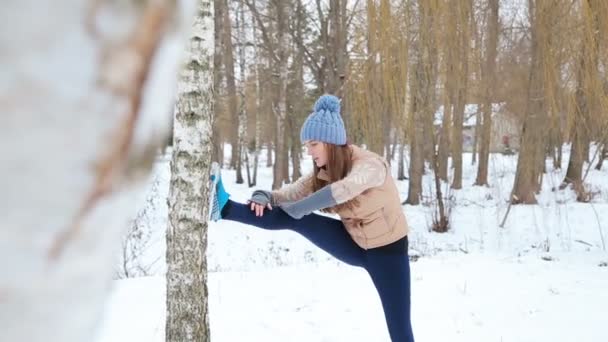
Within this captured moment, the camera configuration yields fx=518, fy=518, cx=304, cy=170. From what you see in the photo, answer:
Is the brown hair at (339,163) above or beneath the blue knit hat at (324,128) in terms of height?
beneath

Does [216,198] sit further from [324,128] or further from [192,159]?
[324,128]

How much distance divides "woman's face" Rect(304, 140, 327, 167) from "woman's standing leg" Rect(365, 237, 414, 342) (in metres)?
0.47

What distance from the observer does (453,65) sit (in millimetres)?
7172

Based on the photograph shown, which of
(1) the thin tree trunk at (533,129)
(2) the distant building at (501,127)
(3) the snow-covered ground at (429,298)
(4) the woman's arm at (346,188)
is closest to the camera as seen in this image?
(4) the woman's arm at (346,188)

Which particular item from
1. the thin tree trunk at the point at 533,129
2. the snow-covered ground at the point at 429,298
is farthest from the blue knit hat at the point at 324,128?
the thin tree trunk at the point at 533,129

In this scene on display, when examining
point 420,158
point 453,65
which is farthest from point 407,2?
point 420,158

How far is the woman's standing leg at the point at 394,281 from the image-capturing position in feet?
7.63

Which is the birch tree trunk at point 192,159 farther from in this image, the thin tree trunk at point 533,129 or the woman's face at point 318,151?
the thin tree trunk at point 533,129

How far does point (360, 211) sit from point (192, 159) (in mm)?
787

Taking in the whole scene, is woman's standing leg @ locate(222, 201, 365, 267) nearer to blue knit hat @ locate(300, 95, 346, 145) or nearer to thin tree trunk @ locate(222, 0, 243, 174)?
blue knit hat @ locate(300, 95, 346, 145)

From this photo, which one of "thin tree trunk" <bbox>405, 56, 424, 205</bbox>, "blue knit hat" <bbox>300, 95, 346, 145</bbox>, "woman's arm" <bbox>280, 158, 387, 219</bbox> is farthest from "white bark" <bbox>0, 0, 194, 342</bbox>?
"thin tree trunk" <bbox>405, 56, 424, 205</bbox>

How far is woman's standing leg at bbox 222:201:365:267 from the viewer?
7.75 ft

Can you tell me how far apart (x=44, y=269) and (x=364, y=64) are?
326 inches

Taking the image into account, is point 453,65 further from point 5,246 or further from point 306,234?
point 5,246
